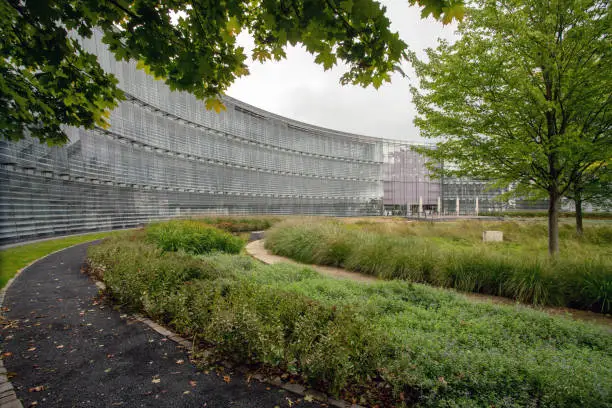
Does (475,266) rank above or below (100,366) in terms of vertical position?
above

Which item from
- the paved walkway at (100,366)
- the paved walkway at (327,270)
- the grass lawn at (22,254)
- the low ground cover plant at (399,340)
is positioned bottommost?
the paved walkway at (327,270)

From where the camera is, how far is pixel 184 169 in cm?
2594

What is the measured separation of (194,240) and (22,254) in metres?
5.85

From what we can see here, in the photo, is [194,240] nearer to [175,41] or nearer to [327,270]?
[327,270]

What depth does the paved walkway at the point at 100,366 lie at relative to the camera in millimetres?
2832

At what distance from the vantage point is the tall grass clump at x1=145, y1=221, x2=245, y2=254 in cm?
1017

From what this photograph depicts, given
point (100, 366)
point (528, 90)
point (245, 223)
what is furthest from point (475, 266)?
point (245, 223)

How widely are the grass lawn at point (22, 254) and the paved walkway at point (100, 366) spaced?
3.18 meters

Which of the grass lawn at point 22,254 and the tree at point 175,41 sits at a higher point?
the tree at point 175,41

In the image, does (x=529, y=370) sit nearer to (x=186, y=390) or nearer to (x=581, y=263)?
(x=186, y=390)

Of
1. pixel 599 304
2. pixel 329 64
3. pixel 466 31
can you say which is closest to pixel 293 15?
pixel 329 64

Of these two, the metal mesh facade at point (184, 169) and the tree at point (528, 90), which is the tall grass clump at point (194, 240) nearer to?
the metal mesh facade at point (184, 169)

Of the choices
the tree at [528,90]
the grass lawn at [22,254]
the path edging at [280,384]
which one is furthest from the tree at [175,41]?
the tree at [528,90]

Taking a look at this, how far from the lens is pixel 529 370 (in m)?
2.62
